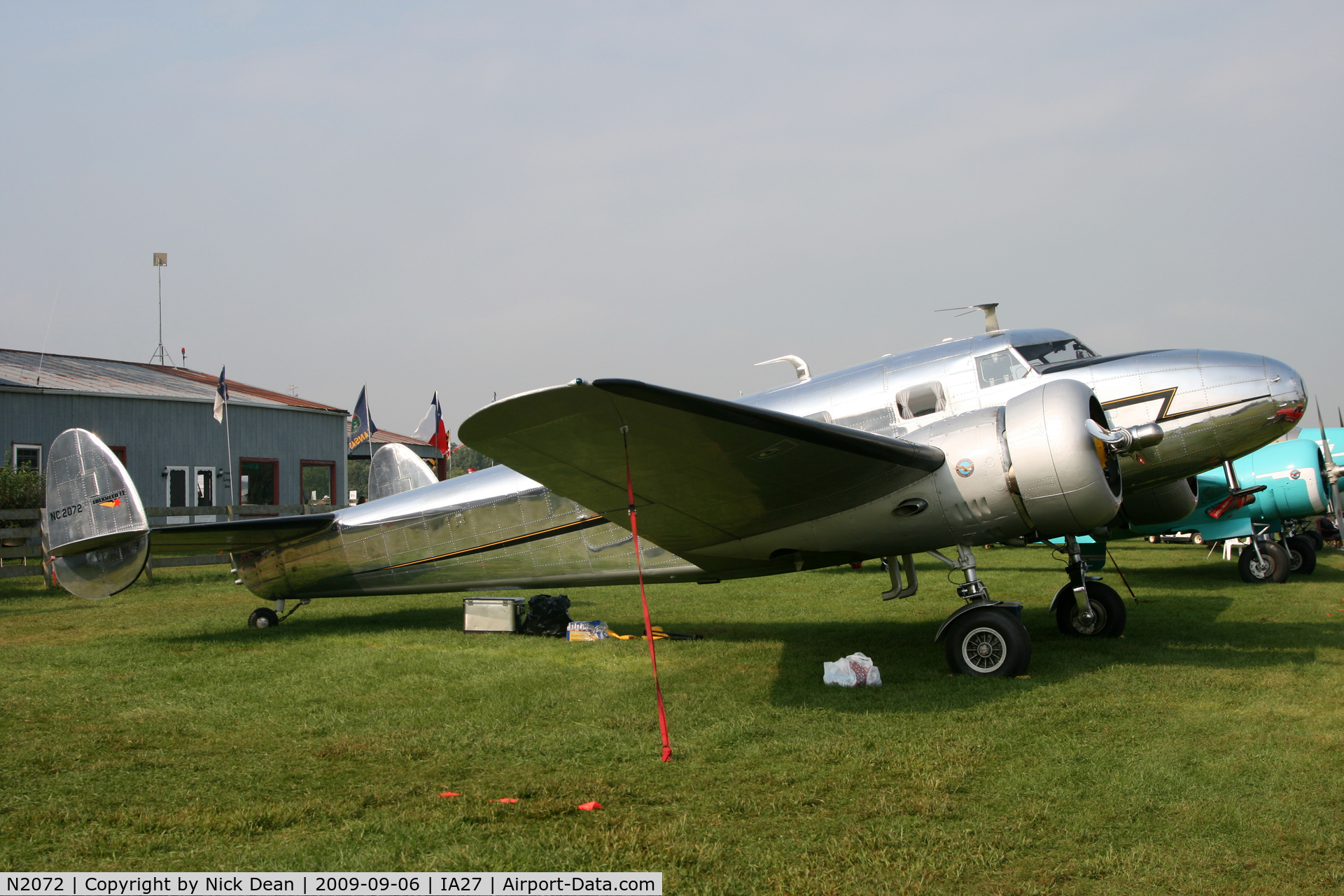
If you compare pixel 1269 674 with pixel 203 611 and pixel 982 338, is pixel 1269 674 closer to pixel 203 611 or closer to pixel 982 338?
pixel 982 338

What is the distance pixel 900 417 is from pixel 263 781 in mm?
5407

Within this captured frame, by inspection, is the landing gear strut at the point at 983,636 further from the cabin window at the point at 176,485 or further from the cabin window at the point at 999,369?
the cabin window at the point at 176,485

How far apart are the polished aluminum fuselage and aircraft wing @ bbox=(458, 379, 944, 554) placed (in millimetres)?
570

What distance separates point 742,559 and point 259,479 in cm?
2244

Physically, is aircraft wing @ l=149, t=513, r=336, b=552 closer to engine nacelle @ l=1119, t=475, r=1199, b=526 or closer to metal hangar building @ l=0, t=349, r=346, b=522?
engine nacelle @ l=1119, t=475, r=1199, b=526

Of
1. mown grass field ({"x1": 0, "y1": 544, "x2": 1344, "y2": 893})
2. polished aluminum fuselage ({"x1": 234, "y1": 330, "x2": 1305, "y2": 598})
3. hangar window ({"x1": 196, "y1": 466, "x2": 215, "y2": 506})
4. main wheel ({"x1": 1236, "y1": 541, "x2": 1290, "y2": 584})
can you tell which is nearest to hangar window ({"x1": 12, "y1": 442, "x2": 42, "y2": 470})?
hangar window ({"x1": 196, "y1": 466, "x2": 215, "y2": 506})

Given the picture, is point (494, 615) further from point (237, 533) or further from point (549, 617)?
point (237, 533)

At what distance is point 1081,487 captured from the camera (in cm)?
587

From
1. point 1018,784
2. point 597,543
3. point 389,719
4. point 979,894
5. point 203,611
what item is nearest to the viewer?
point 979,894

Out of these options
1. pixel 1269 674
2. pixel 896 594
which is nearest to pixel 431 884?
pixel 896 594

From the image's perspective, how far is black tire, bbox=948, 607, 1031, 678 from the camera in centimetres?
625

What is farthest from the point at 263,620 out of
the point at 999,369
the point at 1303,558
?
the point at 1303,558

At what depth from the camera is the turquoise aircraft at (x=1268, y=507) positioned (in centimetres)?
1387

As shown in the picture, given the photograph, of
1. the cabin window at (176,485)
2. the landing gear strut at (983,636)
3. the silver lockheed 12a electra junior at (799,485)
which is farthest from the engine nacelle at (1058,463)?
the cabin window at (176,485)
